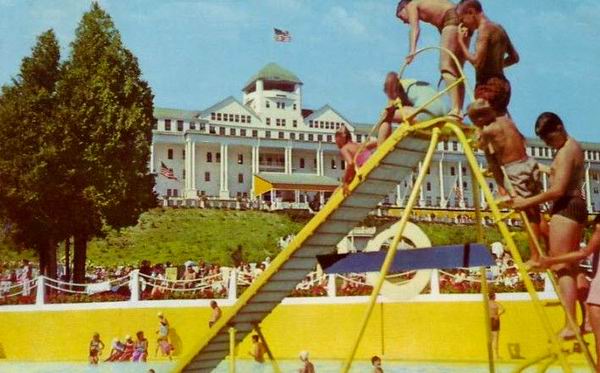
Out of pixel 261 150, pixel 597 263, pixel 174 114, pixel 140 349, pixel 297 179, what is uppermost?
pixel 174 114

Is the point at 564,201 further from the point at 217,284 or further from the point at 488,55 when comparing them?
the point at 217,284

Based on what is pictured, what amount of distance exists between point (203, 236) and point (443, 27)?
163ft

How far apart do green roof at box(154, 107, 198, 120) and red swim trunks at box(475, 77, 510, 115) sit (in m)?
70.6

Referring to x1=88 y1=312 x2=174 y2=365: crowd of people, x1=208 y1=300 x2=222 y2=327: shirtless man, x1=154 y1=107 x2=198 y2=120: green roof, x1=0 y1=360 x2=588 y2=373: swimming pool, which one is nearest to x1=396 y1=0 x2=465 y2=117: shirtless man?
x1=0 y1=360 x2=588 y2=373: swimming pool

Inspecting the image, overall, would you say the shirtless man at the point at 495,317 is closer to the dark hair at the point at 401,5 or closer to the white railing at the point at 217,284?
the white railing at the point at 217,284

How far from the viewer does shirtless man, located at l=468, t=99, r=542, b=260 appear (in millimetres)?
6660

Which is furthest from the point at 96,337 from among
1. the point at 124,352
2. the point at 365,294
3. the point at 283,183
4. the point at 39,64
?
the point at 283,183

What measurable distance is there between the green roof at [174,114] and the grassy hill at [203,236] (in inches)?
627

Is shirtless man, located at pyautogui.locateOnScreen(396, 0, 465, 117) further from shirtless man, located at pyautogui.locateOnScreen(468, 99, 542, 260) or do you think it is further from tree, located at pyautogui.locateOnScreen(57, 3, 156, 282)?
tree, located at pyautogui.locateOnScreen(57, 3, 156, 282)

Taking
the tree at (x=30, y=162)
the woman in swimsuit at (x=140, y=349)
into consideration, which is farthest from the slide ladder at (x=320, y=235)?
the tree at (x=30, y=162)

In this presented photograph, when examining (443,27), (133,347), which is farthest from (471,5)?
(133,347)

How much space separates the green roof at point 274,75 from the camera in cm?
7894

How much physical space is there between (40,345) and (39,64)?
45.0 ft

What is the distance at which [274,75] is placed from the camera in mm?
79188
